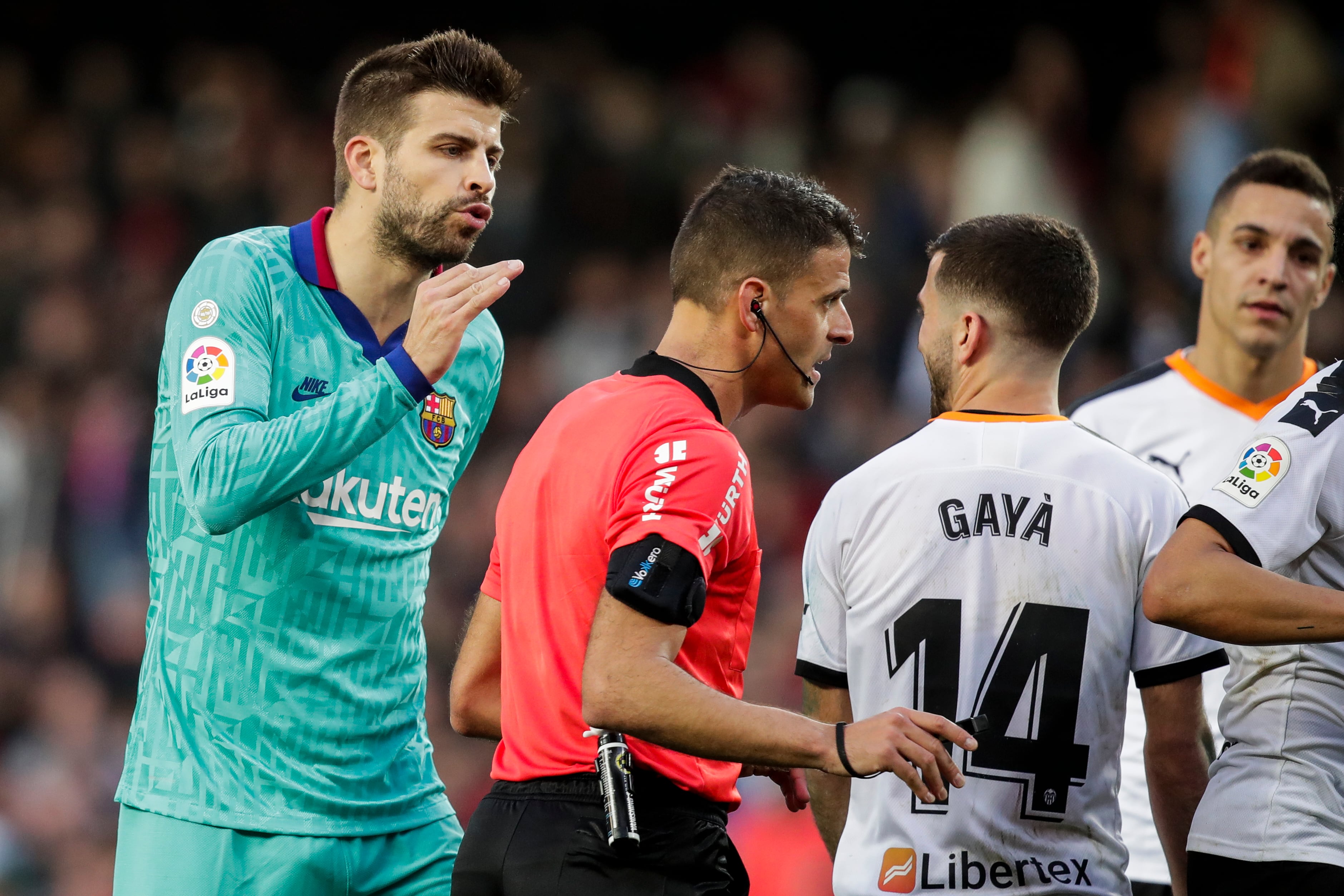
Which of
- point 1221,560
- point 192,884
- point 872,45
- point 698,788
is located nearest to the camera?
point 1221,560

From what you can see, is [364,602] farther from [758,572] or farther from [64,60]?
[64,60]

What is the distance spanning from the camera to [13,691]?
31.6ft

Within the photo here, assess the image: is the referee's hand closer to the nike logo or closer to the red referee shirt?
the red referee shirt

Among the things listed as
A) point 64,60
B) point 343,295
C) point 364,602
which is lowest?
point 364,602

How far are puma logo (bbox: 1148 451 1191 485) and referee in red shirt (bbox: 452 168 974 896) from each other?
→ 1721mm

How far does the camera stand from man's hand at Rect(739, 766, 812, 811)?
354cm

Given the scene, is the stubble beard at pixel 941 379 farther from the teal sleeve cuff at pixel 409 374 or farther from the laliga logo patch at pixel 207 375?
the laliga logo patch at pixel 207 375

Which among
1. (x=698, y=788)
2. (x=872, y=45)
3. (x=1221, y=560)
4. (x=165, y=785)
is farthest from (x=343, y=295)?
(x=872, y=45)

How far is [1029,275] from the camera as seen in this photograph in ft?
11.3

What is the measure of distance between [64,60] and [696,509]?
37.9ft

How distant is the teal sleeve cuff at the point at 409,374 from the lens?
330cm

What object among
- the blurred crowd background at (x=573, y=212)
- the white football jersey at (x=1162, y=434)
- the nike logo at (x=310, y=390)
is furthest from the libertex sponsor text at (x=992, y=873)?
the blurred crowd background at (x=573, y=212)

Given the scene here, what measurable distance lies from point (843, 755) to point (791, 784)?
91cm

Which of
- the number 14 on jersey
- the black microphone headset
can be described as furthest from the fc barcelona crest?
the number 14 on jersey
